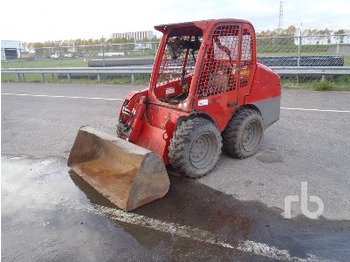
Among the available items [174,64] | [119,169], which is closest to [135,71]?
[174,64]

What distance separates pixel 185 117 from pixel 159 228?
63.1 inches

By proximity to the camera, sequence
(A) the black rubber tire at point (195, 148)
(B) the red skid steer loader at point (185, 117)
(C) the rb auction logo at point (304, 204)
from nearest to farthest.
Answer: (C) the rb auction logo at point (304, 204)
(B) the red skid steer loader at point (185, 117)
(A) the black rubber tire at point (195, 148)

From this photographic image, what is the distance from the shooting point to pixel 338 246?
2.99 metres

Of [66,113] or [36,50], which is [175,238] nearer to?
[66,113]

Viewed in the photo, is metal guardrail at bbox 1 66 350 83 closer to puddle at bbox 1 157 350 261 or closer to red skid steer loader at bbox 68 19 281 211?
red skid steer loader at bbox 68 19 281 211

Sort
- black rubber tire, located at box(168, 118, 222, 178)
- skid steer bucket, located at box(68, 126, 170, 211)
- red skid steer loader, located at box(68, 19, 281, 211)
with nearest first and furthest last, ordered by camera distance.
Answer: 1. skid steer bucket, located at box(68, 126, 170, 211)
2. red skid steer loader, located at box(68, 19, 281, 211)
3. black rubber tire, located at box(168, 118, 222, 178)

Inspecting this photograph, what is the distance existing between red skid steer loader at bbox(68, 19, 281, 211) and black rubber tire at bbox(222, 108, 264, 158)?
0.05 ft

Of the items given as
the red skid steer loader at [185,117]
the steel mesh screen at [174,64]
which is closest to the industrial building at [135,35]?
the steel mesh screen at [174,64]

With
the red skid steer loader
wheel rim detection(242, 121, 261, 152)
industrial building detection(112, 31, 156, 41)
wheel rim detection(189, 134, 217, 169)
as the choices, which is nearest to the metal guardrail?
industrial building detection(112, 31, 156, 41)

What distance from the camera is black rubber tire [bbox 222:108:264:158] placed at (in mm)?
4867

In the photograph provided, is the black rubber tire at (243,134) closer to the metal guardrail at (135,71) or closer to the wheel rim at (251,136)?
the wheel rim at (251,136)

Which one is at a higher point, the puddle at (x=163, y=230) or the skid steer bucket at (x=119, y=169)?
the skid steer bucket at (x=119, y=169)

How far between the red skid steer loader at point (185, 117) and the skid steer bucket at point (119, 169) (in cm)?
1

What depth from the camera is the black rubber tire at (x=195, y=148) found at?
415cm
